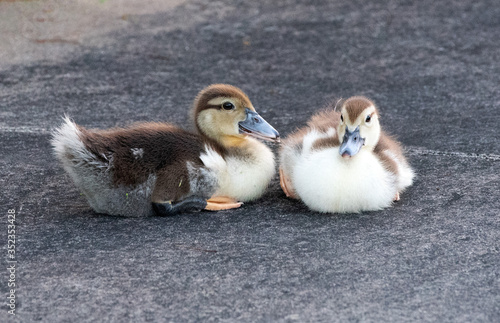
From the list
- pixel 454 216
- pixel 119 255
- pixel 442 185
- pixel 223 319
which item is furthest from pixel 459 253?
pixel 119 255

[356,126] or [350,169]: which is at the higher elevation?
[356,126]

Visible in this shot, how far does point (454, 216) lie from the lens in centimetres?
402

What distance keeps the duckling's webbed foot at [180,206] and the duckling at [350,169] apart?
0.60m

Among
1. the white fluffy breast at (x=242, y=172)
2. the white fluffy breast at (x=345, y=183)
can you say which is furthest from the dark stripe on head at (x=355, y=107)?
the white fluffy breast at (x=242, y=172)

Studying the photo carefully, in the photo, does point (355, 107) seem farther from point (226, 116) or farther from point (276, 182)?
point (276, 182)

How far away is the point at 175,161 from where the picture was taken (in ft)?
13.2

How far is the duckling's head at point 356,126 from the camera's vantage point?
3994 millimetres

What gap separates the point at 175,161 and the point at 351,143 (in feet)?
3.38

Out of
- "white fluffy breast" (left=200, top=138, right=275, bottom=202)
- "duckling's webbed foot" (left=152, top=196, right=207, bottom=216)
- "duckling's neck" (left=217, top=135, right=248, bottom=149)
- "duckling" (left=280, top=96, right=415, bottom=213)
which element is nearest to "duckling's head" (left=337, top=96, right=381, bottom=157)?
"duckling" (left=280, top=96, right=415, bottom=213)

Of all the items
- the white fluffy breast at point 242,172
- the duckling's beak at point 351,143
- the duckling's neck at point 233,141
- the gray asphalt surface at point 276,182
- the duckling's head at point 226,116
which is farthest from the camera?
the duckling's neck at point 233,141

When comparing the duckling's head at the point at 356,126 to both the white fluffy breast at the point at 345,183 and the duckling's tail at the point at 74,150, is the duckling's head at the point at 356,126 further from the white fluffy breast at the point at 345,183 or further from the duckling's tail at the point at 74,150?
the duckling's tail at the point at 74,150

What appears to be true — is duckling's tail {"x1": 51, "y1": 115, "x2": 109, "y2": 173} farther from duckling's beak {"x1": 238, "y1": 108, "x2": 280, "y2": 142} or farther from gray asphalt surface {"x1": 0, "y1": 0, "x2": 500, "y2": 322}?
duckling's beak {"x1": 238, "y1": 108, "x2": 280, "y2": 142}

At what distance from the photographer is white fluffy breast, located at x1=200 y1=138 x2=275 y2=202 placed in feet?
13.6

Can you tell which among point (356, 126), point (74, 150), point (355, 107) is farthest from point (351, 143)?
point (74, 150)
